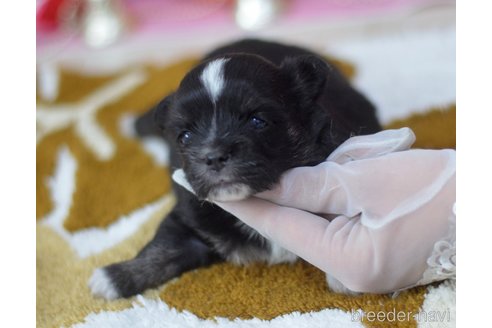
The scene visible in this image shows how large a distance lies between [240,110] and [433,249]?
0.52 meters

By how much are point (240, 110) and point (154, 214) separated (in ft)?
2.54

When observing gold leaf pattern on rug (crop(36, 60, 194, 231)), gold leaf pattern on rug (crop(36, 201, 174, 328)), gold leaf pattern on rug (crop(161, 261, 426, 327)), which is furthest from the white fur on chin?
gold leaf pattern on rug (crop(36, 60, 194, 231))

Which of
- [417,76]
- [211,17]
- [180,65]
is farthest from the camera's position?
[211,17]

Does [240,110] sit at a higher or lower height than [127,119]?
higher

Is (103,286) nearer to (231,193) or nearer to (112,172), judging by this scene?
(231,193)

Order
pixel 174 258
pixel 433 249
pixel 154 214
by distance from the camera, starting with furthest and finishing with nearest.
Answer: pixel 154 214, pixel 174 258, pixel 433 249

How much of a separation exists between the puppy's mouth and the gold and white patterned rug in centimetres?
30

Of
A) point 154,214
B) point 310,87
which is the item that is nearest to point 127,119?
point 154,214

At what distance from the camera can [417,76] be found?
8.38 ft

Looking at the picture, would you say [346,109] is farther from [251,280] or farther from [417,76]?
[417,76]

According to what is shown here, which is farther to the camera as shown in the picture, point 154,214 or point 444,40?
point 444,40

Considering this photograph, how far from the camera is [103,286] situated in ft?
5.47

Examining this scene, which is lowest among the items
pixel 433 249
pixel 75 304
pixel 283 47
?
pixel 75 304

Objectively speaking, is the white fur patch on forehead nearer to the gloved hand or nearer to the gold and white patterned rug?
the gloved hand
